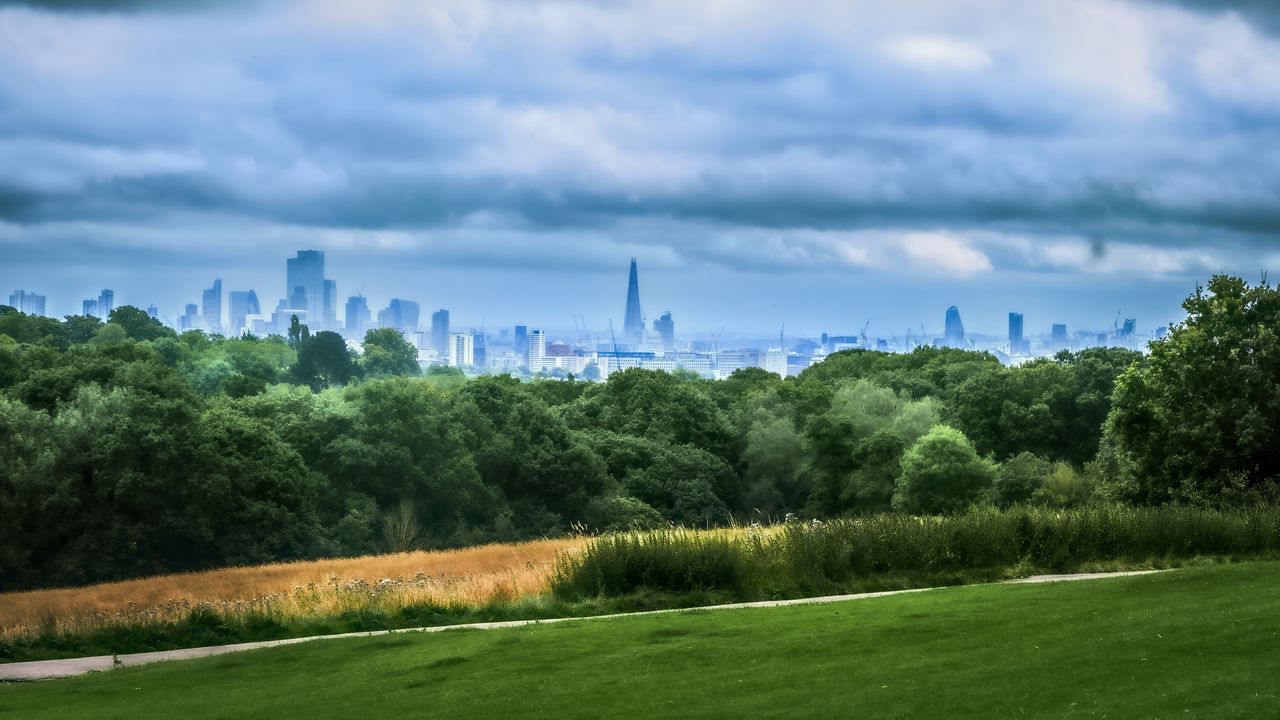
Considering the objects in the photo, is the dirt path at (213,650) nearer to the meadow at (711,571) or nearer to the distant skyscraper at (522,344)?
the meadow at (711,571)

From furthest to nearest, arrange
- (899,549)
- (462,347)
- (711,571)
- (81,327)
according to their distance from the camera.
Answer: (462,347) → (81,327) → (899,549) → (711,571)

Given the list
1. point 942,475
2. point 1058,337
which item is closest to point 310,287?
point 1058,337

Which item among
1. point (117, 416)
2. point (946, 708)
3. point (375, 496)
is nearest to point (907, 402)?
point (375, 496)

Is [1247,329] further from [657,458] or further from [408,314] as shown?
[408,314]

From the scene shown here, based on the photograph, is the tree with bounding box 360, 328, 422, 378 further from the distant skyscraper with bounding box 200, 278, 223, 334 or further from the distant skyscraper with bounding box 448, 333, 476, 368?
the distant skyscraper with bounding box 200, 278, 223, 334

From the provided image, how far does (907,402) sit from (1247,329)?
39660 millimetres

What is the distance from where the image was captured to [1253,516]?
23.7 m

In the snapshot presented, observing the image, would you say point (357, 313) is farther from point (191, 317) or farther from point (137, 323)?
point (137, 323)

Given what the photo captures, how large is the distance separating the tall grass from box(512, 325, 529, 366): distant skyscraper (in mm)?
151068

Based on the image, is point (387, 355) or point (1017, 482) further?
point (387, 355)

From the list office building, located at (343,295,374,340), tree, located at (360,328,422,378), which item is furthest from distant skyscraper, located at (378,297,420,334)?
tree, located at (360,328,422,378)

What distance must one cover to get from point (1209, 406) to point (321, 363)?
213 ft

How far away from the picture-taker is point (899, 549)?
859 inches

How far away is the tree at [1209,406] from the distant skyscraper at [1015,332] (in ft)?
508
